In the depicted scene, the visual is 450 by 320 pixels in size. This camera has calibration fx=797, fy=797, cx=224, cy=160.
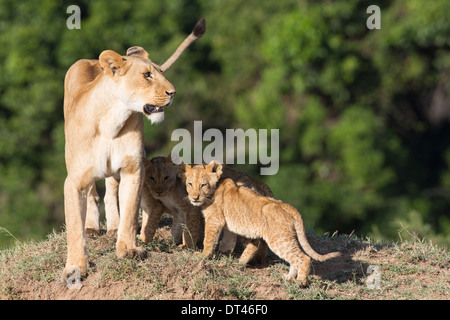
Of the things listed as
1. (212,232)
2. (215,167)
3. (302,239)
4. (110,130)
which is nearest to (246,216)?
(212,232)

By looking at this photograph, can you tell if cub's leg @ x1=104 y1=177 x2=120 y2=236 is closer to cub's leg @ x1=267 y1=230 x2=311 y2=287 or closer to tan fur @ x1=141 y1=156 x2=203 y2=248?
tan fur @ x1=141 y1=156 x2=203 y2=248

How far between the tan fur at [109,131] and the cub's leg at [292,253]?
1.37 m

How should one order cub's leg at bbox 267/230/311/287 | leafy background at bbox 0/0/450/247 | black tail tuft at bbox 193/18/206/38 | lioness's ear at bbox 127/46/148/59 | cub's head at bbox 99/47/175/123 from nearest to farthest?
cub's head at bbox 99/47/175/123, cub's leg at bbox 267/230/311/287, lioness's ear at bbox 127/46/148/59, black tail tuft at bbox 193/18/206/38, leafy background at bbox 0/0/450/247

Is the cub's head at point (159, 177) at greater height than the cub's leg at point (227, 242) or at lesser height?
greater

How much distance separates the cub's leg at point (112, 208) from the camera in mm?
8695

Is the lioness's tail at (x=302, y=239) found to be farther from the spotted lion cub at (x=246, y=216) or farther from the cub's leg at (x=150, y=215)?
the cub's leg at (x=150, y=215)

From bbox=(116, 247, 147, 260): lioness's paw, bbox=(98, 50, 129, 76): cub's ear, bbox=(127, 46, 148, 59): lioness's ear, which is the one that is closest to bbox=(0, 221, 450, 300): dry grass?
bbox=(116, 247, 147, 260): lioness's paw

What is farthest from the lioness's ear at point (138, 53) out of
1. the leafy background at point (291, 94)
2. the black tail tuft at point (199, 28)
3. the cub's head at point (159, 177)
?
the leafy background at point (291, 94)

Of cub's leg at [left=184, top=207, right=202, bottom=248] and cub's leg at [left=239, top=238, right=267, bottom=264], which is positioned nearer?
cub's leg at [left=239, top=238, right=267, bottom=264]

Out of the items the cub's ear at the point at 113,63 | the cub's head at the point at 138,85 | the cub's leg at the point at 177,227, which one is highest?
the cub's ear at the point at 113,63

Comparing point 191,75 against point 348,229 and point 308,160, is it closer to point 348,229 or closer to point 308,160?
point 308,160

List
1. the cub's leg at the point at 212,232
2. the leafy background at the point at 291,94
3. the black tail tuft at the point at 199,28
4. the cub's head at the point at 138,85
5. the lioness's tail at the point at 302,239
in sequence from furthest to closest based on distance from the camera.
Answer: the leafy background at the point at 291,94 < the black tail tuft at the point at 199,28 < the cub's leg at the point at 212,232 < the lioness's tail at the point at 302,239 < the cub's head at the point at 138,85

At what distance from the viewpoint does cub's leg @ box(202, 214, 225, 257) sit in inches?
315

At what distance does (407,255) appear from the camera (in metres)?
8.86
